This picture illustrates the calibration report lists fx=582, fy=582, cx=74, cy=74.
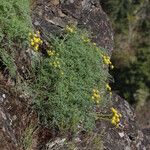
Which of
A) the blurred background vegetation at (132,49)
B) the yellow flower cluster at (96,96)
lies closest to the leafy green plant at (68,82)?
the yellow flower cluster at (96,96)

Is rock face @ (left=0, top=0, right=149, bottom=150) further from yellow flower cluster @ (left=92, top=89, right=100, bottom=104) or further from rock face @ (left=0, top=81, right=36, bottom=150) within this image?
yellow flower cluster @ (left=92, top=89, right=100, bottom=104)

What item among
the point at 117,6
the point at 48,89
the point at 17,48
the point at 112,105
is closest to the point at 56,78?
the point at 48,89

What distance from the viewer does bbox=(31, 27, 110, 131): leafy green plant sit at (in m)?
5.60

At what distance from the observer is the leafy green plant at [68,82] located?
5.60 meters

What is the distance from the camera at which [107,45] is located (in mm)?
7609

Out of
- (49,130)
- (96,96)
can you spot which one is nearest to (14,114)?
(49,130)

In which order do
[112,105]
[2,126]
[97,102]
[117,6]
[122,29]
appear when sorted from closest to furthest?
[2,126] → [97,102] → [112,105] → [117,6] → [122,29]

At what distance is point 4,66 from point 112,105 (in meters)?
1.83

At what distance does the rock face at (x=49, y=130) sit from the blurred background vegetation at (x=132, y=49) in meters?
17.7

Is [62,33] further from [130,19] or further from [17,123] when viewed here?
[130,19]

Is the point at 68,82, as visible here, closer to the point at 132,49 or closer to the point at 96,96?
the point at 96,96

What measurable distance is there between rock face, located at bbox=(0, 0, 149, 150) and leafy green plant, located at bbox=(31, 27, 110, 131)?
0.49ft

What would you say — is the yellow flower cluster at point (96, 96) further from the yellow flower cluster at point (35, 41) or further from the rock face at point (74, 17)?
the rock face at point (74, 17)

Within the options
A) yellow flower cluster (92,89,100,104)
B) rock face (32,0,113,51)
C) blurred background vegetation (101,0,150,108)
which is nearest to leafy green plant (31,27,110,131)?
yellow flower cluster (92,89,100,104)
